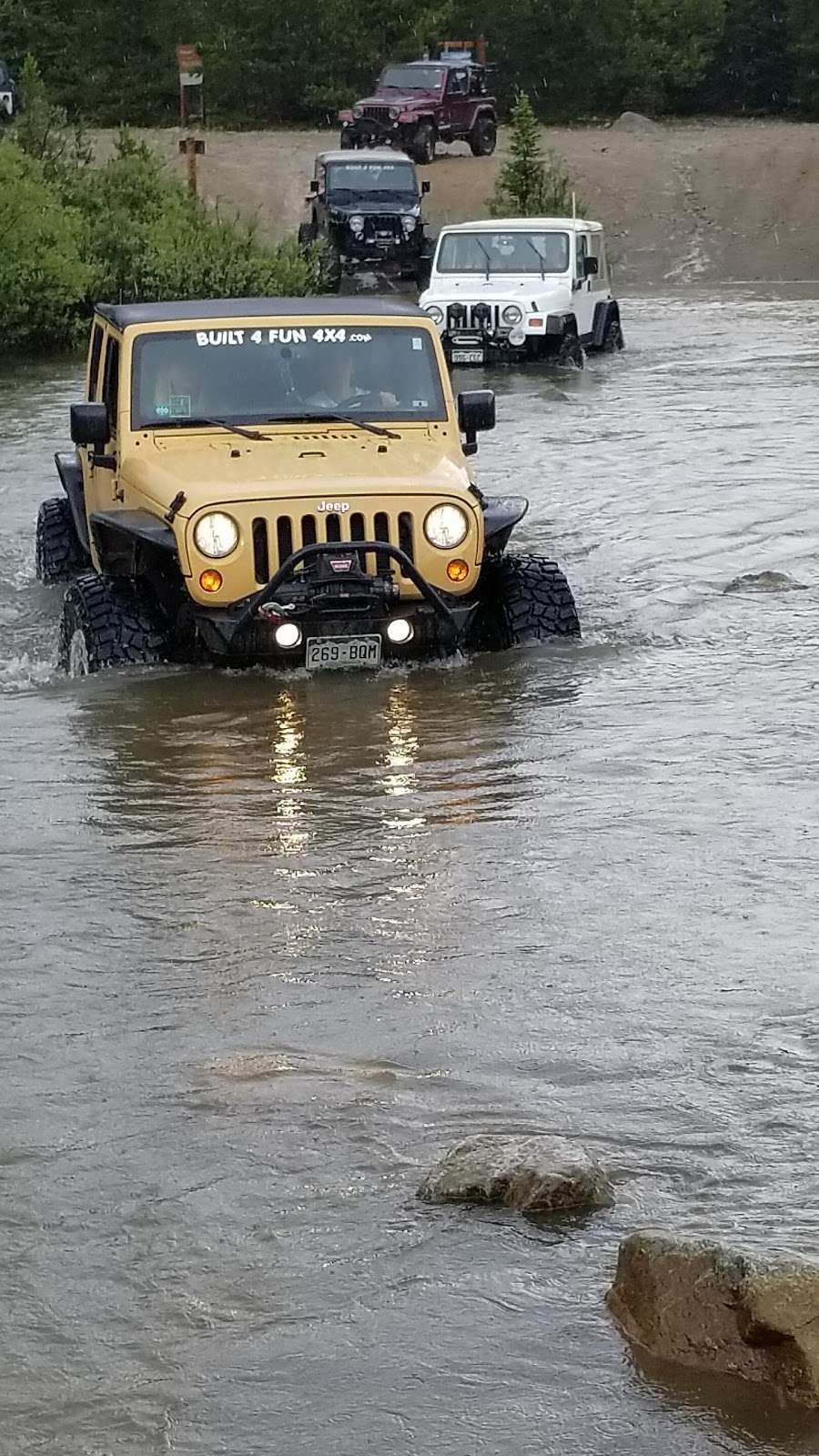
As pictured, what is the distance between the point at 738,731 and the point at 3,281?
63.0 feet

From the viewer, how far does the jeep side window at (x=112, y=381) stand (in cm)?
1002

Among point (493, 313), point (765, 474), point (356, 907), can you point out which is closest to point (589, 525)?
point (765, 474)

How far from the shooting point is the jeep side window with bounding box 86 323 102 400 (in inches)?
421

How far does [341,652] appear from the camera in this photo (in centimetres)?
920

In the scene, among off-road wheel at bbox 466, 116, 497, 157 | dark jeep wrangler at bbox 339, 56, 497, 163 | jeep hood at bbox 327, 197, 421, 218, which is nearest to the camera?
jeep hood at bbox 327, 197, 421, 218

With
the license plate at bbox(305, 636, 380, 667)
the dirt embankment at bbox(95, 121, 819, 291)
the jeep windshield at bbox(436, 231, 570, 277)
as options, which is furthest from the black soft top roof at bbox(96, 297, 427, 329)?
the dirt embankment at bbox(95, 121, 819, 291)

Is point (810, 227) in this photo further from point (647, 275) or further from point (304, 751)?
point (304, 751)

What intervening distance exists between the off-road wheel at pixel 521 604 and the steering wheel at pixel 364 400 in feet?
2.75

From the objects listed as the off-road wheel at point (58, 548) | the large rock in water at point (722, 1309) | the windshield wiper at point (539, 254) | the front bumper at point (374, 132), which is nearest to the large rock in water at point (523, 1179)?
the large rock in water at point (722, 1309)

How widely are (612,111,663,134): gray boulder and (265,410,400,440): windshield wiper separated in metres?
Result: 42.1

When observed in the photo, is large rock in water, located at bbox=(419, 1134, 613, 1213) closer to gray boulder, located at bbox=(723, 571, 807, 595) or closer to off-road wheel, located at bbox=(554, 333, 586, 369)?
gray boulder, located at bbox=(723, 571, 807, 595)

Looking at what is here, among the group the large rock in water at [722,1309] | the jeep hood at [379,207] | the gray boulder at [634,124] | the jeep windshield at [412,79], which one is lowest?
the large rock in water at [722,1309]

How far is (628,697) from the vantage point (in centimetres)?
938

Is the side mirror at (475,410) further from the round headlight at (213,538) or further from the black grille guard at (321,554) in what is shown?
the round headlight at (213,538)
